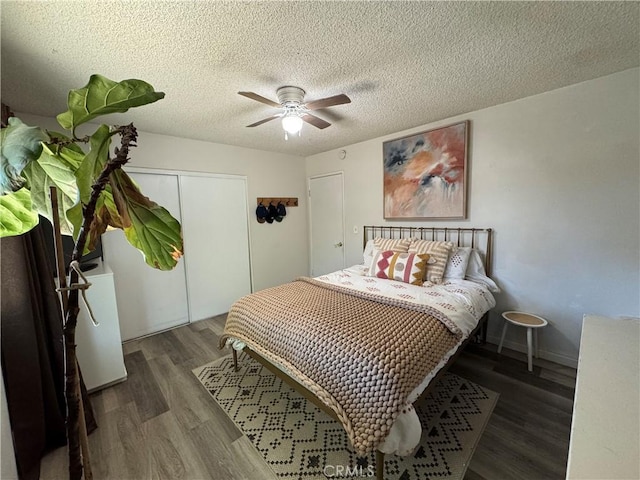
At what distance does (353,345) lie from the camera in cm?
141

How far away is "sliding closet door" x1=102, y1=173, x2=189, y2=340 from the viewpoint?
2760 mm

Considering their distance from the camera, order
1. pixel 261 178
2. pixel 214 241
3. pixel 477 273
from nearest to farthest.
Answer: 1. pixel 477 273
2. pixel 214 241
3. pixel 261 178

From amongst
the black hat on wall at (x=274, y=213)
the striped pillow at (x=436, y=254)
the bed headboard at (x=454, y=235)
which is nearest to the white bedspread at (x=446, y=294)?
the striped pillow at (x=436, y=254)

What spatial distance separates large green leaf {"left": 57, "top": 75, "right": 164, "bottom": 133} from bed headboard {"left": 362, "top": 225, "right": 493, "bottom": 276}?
286 cm

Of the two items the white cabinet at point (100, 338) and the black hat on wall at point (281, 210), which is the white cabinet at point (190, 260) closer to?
the black hat on wall at point (281, 210)

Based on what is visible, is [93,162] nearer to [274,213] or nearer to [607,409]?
[607,409]

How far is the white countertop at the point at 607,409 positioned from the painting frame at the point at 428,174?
165 cm

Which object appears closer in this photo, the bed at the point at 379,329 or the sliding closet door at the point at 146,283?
the bed at the point at 379,329

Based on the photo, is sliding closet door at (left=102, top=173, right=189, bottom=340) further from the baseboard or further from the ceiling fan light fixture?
the baseboard

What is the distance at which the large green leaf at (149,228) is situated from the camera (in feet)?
2.26

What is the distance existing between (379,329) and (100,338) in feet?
7.22

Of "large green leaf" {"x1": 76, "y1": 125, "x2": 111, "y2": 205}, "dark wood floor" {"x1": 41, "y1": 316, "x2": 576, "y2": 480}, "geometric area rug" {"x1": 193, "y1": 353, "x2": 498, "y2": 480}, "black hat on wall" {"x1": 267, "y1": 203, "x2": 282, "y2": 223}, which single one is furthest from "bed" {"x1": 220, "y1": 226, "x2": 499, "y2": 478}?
"black hat on wall" {"x1": 267, "y1": 203, "x2": 282, "y2": 223}

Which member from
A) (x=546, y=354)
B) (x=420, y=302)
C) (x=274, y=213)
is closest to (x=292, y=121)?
(x=420, y=302)

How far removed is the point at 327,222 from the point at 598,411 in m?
3.45
